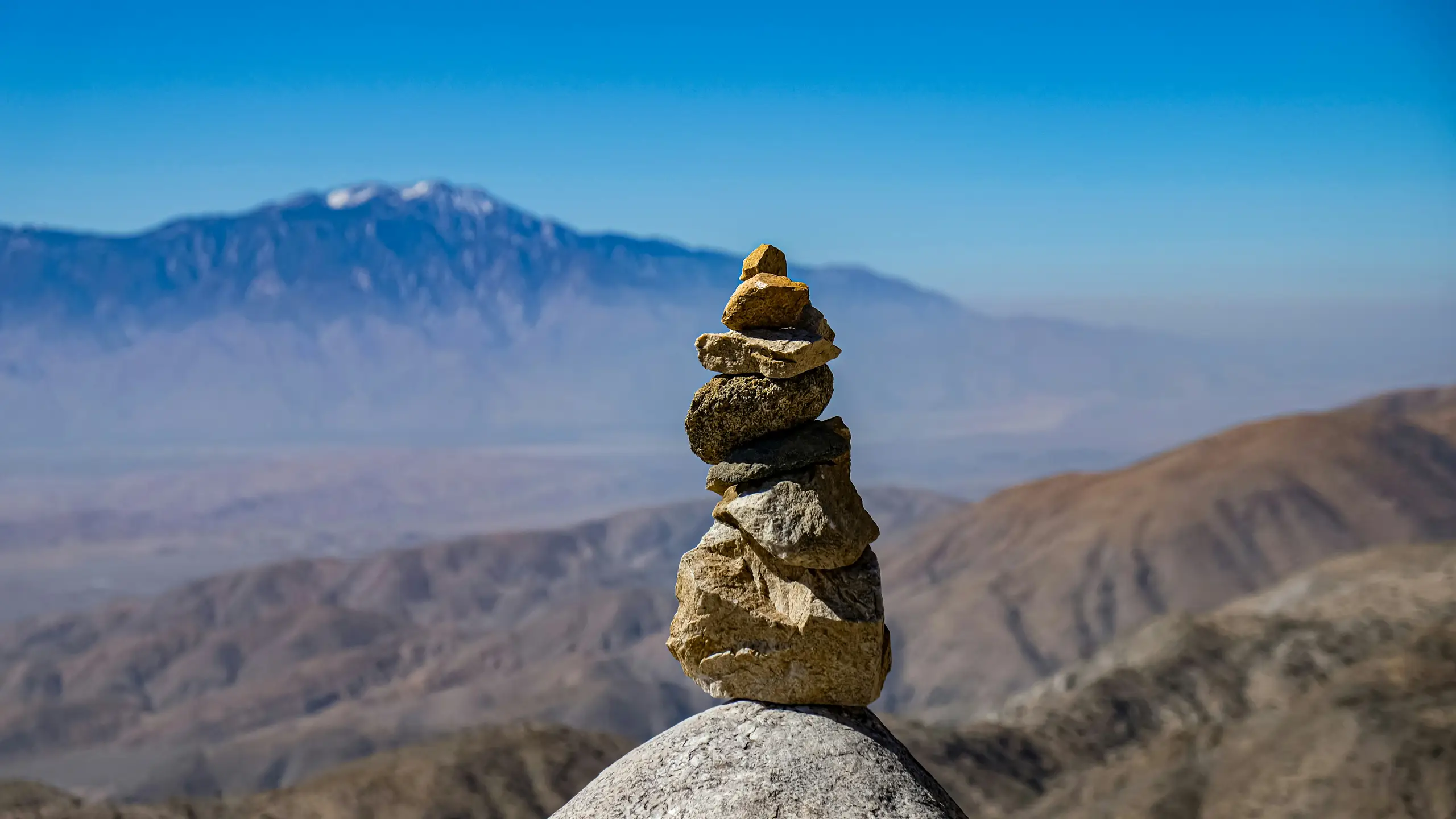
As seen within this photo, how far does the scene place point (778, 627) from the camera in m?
16.1

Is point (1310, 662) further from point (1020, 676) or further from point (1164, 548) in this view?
point (1164, 548)

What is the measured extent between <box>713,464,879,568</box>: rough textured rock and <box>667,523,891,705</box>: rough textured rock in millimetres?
315

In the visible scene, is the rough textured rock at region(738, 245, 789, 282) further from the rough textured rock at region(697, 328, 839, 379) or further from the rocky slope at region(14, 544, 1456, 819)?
the rocky slope at region(14, 544, 1456, 819)

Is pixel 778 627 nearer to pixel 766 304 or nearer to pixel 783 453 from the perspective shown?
pixel 783 453

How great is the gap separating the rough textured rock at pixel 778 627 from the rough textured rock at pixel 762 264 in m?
2.91

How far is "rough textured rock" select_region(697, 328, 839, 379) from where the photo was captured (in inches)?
628

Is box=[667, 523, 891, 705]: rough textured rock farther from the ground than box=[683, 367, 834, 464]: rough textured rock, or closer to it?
closer to it

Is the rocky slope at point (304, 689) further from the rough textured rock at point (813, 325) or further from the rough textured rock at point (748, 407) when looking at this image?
the rough textured rock at point (813, 325)

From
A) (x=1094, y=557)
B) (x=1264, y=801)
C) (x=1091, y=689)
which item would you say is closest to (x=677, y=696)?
(x=1094, y=557)

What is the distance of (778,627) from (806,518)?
51.6 inches

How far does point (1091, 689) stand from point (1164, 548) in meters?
63.7

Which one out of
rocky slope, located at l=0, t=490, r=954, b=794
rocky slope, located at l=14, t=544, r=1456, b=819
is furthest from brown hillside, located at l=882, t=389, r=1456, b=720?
rocky slope, located at l=14, t=544, r=1456, b=819

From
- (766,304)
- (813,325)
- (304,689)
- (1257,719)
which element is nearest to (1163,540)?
(1257,719)

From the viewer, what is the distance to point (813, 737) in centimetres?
1576
